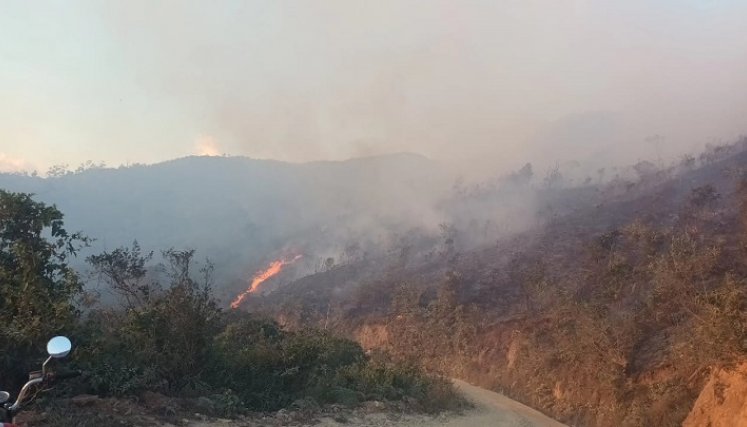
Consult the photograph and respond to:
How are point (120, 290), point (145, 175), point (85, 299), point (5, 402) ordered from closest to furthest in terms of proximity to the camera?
point (5, 402) < point (85, 299) < point (120, 290) < point (145, 175)

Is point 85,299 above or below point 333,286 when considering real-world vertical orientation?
above

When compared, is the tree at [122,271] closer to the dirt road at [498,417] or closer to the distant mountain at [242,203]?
the dirt road at [498,417]

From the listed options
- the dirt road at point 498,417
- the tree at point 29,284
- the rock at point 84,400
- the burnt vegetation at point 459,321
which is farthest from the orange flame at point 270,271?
the rock at point 84,400

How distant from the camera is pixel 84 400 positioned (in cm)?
1008

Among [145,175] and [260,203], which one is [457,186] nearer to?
[260,203]

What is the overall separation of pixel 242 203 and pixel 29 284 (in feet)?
499

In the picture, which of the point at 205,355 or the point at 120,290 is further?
the point at 120,290

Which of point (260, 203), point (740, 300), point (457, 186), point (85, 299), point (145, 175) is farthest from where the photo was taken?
point (145, 175)

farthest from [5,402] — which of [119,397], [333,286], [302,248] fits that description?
[302,248]

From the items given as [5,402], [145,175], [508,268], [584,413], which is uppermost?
[145,175]

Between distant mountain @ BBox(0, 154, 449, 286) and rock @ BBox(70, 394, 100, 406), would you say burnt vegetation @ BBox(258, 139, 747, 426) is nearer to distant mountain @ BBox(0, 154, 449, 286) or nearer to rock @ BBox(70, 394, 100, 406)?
rock @ BBox(70, 394, 100, 406)

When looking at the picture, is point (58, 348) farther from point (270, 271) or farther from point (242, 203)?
point (242, 203)

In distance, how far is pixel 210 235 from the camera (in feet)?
442

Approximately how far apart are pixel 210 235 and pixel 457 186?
64.8 m
